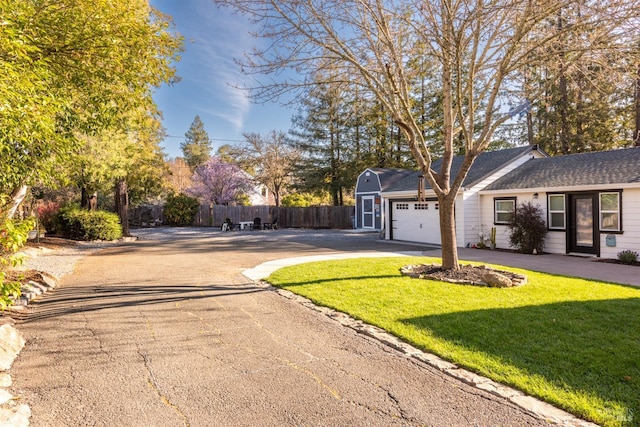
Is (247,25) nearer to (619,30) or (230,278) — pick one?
(230,278)

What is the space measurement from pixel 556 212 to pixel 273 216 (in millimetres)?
20875

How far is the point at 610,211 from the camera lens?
11766 millimetres

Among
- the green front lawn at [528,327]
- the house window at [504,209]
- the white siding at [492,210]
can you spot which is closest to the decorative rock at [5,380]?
the green front lawn at [528,327]

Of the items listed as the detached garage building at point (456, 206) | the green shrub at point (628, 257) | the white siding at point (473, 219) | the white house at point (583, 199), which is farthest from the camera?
the detached garage building at point (456, 206)

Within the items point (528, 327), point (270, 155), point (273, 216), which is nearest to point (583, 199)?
point (528, 327)

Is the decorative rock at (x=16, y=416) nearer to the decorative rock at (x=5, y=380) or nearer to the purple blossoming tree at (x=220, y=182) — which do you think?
the decorative rock at (x=5, y=380)

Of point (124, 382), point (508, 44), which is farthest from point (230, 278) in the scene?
point (508, 44)

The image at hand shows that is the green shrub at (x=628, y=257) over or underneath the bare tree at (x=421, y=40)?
underneath

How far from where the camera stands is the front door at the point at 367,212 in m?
26.1

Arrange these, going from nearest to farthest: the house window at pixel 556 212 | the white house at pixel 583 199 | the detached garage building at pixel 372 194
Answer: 1. the white house at pixel 583 199
2. the house window at pixel 556 212
3. the detached garage building at pixel 372 194

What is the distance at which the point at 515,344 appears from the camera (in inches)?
169

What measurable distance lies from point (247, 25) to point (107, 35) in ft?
9.65

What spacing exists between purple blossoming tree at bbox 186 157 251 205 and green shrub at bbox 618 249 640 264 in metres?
29.3

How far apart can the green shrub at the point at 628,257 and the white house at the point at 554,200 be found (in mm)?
199
